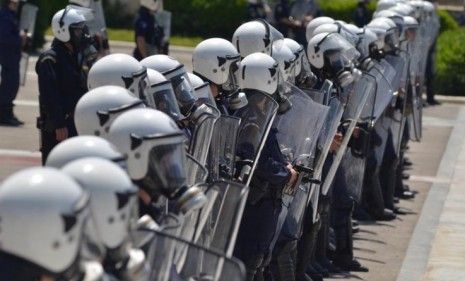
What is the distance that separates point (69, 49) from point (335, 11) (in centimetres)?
2406

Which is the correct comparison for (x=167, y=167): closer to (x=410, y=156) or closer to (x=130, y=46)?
(x=410, y=156)

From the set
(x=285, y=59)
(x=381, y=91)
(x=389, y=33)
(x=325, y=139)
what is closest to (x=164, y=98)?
(x=285, y=59)

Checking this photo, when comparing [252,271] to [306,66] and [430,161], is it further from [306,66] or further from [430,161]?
[430,161]

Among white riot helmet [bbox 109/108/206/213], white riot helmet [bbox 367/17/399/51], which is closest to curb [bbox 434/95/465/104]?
white riot helmet [bbox 367/17/399/51]

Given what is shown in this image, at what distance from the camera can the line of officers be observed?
540 centimetres

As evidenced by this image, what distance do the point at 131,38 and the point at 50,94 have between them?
21470 millimetres

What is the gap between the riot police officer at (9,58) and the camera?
1934 cm

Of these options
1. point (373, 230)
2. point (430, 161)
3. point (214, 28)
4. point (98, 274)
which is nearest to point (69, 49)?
point (373, 230)

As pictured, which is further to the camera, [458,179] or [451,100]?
[451,100]

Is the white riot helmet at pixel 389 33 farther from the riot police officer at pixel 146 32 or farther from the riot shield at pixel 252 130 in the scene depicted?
the riot shield at pixel 252 130

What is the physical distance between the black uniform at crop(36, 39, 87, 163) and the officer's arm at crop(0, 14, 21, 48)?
7864 millimetres

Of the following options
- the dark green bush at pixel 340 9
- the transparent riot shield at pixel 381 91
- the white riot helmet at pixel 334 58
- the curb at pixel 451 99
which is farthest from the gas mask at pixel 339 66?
the dark green bush at pixel 340 9

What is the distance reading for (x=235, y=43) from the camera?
11516 mm

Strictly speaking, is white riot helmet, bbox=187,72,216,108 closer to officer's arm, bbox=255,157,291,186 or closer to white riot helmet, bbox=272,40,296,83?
officer's arm, bbox=255,157,291,186
